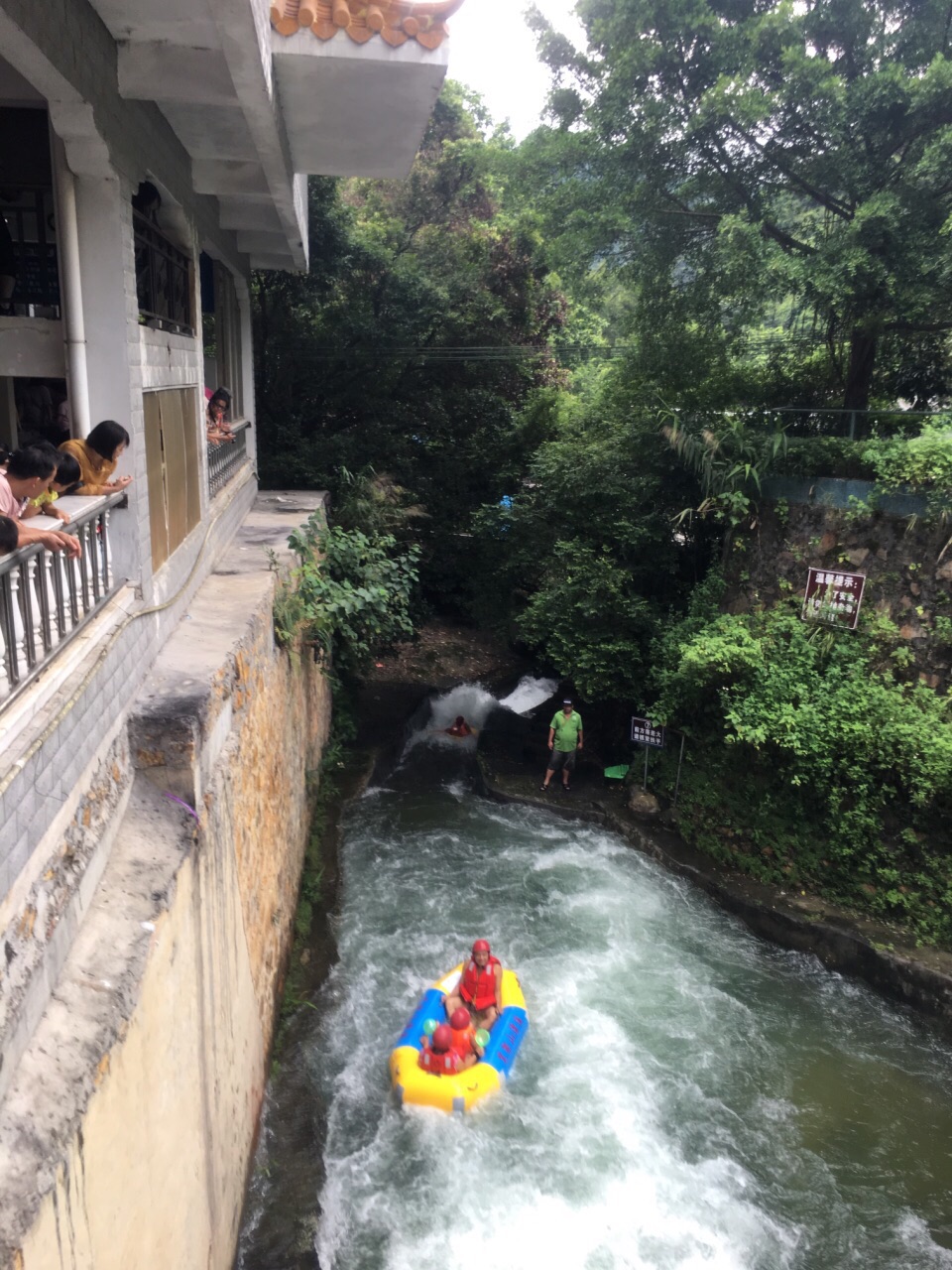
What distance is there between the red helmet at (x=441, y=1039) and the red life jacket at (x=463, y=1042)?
3.7 inches

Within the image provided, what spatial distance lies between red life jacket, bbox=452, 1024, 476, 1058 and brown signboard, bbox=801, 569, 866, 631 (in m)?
5.51

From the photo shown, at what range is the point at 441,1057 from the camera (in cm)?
623

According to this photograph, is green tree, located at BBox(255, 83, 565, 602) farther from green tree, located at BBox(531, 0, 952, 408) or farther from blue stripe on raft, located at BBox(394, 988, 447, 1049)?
blue stripe on raft, located at BBox(394, 988, 447, 1049)

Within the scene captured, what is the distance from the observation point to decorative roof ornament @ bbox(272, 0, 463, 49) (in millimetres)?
4914

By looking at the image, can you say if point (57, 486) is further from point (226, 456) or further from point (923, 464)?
point (923, 464)

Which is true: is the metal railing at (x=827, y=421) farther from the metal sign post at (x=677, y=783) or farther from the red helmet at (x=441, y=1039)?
the red helmet at (x=441, y=1039)

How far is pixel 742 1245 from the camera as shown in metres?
5.46

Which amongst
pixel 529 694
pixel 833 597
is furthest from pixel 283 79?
pixel 529 694

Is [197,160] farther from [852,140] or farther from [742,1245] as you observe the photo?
[742,1245]

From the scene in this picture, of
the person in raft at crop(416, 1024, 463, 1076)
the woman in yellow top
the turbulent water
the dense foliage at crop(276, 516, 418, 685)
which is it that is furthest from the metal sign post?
the woman in yellow top

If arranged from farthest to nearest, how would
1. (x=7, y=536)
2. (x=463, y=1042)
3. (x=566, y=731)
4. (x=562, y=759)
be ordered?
(x=562, y=759), (x=566, y=731), (x=463, y=1042), (x=7, y=536)

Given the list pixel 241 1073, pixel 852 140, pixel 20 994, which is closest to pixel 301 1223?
pixel 241 1073

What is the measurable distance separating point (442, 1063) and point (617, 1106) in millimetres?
1383

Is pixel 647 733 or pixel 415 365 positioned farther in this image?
pixel 415 365
